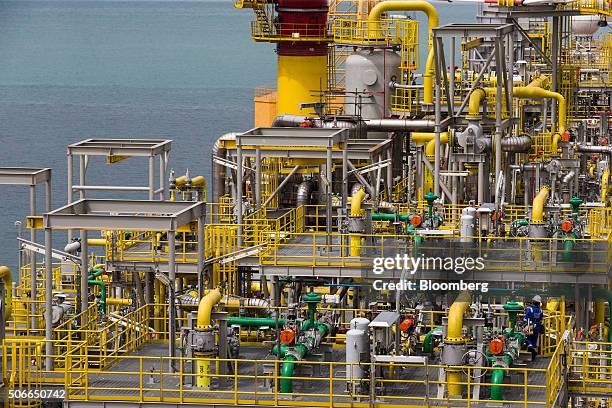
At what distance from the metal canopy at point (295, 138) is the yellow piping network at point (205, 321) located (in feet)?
34.8

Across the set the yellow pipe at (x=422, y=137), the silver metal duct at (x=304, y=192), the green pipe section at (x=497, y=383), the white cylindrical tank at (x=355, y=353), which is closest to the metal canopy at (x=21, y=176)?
the white cylindrical tank at (x=355, y=353)

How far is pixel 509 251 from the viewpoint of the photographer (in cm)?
3966

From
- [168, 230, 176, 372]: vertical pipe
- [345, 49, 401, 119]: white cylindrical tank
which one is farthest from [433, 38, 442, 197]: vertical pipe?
[168, 230, 176, 372]: vertical pipe

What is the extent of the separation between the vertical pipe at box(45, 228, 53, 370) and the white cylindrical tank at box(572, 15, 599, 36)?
4773cm

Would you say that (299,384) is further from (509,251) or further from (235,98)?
(235,98)

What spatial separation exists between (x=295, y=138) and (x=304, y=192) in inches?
237

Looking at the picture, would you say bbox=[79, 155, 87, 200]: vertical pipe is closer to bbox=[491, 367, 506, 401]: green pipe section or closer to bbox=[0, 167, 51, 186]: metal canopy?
bbox=[0, 167, 51, 186]: metal canopy

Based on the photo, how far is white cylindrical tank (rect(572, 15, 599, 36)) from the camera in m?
78.4

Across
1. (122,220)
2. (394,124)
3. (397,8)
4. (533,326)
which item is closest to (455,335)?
(533,326)

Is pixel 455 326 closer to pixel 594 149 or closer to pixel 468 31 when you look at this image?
pixel 468 31

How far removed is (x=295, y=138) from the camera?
43000 millimetres

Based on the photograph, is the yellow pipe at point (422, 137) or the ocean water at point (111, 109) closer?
the yellow pipe at point (422, 137)

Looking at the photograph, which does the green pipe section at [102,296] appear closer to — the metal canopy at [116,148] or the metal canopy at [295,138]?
the metal canopy at [116,148]

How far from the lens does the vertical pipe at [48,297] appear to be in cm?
3400
